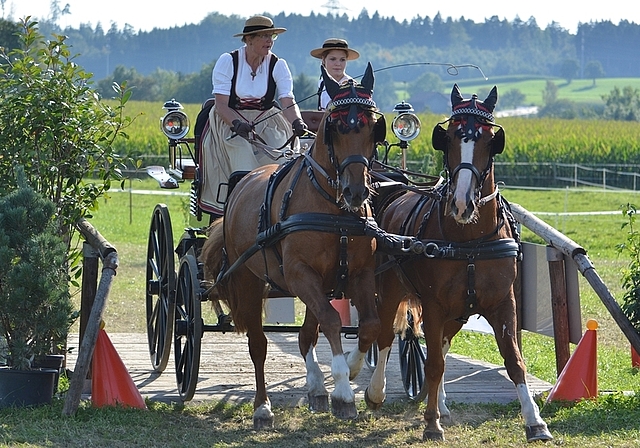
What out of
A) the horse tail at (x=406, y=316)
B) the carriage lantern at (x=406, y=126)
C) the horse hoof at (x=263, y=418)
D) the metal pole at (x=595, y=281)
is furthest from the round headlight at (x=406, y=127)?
the horse hoof at (x=263, y=418)

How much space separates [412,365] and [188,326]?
172 cm

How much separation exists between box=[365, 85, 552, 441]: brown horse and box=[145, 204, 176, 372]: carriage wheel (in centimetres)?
228

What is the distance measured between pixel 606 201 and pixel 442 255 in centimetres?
2342

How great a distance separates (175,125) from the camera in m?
8.15

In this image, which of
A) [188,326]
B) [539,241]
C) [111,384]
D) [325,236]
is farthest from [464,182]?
[539,241]

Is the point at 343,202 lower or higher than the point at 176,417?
higher

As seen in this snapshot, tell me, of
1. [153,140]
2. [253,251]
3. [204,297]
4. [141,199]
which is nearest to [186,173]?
[204,297]

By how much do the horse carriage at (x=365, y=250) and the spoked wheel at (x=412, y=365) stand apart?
1.28ft

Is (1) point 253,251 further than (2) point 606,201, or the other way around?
(2) point 606,201

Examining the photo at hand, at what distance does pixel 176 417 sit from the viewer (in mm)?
6688

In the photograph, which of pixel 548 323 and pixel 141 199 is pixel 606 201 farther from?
pixel 548 323

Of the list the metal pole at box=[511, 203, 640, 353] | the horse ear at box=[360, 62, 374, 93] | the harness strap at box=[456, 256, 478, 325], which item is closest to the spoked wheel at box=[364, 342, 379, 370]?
the metal pole at box=[511, 203, 640, 353]

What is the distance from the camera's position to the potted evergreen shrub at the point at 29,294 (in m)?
6.51

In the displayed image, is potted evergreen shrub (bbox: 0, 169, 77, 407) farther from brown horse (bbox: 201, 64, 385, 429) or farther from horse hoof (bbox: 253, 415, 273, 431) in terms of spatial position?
horse hoof (bbox: 253, 415, 273, 431)
